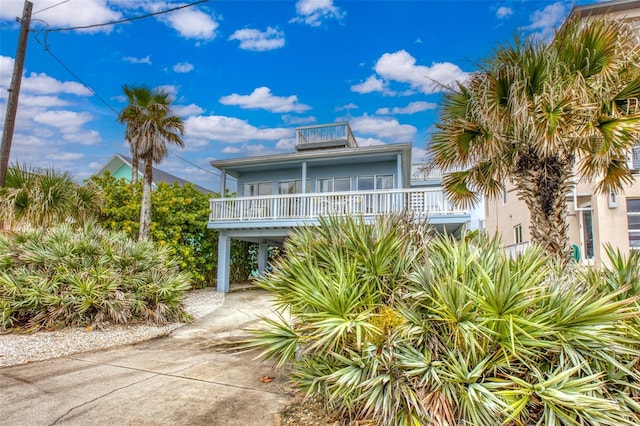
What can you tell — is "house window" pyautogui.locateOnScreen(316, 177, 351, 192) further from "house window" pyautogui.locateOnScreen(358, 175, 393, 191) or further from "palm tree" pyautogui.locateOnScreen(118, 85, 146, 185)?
"palm tree" pyautogui.locateOnScreen(118, 85, 146, 185)

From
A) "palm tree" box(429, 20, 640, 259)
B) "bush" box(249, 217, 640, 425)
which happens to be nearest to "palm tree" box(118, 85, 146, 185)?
"palm tree" box(429, 20, 640, 259)

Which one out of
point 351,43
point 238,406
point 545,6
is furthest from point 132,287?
point 545,6

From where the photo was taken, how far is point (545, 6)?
13.0 m

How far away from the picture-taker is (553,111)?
19.5 feet

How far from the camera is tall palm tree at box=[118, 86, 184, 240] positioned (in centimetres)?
1367

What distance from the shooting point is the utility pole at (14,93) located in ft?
30.2

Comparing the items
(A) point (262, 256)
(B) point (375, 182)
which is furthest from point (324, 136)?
(A) point (262, 256)

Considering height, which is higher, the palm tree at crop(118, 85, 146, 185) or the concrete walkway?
the palm tree at crop(118, 85, 146, 185)

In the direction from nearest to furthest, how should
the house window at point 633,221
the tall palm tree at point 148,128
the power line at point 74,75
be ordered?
1. the power line at point 74,75
2. the house window at point 633,221
3. the tall palm tree at point 148,128

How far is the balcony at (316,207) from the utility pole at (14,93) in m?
7.14

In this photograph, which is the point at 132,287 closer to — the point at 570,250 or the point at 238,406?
the point at 238,406

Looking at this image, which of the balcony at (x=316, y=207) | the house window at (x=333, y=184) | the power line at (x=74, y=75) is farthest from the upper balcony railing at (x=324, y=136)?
the power line at (x=74, y=75)

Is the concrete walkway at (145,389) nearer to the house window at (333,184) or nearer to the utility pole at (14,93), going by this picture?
the utility pole at (14,93)

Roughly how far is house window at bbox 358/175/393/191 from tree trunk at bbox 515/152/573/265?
365 inches
